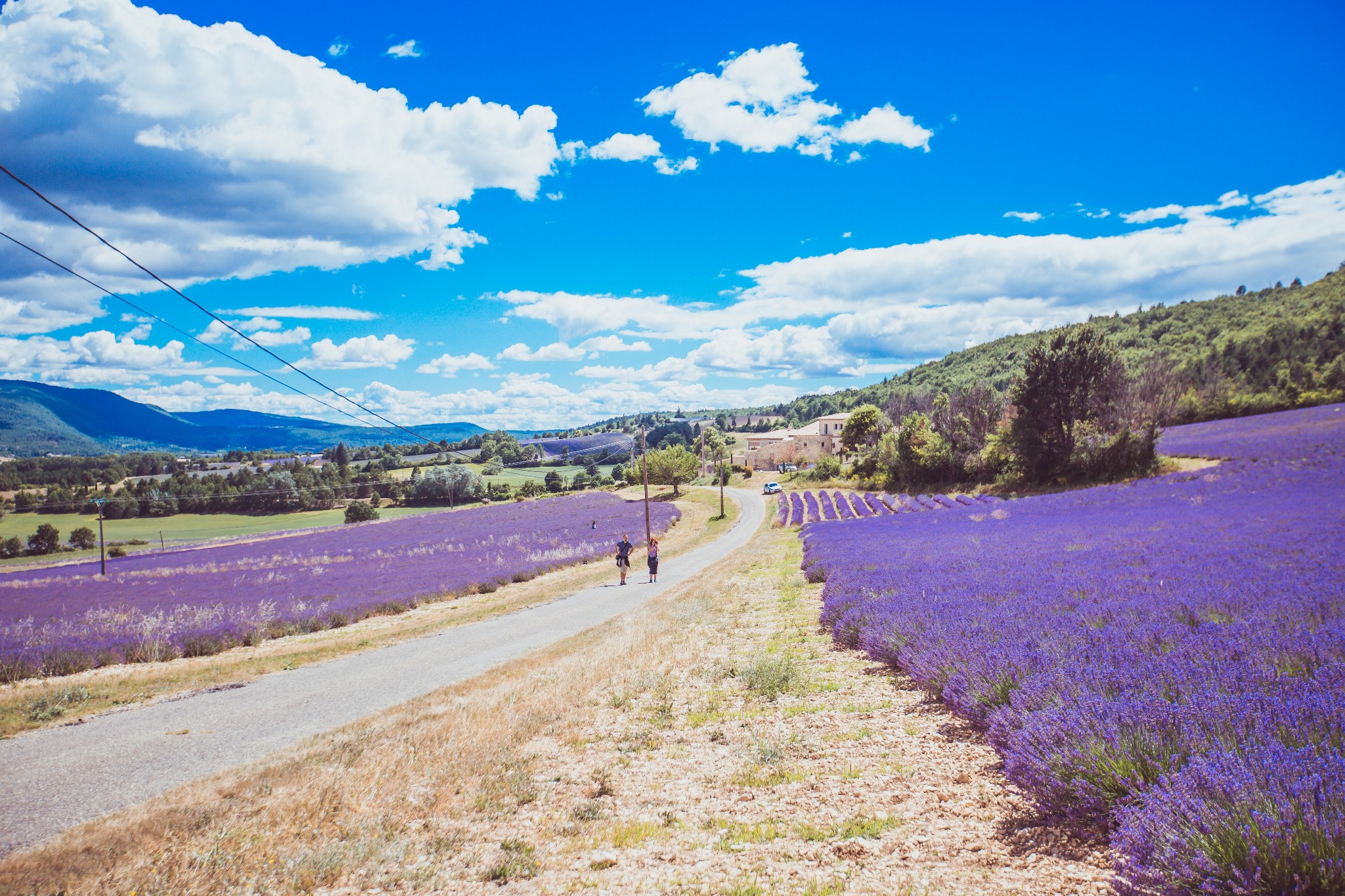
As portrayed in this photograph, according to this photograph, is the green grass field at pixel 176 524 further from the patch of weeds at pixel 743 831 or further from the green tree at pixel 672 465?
the patch of weeds at pixel 743 831

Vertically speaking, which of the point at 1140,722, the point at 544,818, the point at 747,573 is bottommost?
the point at 747,573

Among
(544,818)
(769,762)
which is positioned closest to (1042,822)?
(769,762)

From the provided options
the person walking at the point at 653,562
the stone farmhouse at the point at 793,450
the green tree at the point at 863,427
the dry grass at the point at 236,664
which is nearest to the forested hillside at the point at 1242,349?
the green tree at the point at 863,427

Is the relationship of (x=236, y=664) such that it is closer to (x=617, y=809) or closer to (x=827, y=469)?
(x=617, y=809)

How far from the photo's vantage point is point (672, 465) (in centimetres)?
8069

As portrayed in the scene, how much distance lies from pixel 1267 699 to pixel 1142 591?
5.27m

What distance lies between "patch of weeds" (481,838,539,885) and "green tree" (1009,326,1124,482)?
45.0 m

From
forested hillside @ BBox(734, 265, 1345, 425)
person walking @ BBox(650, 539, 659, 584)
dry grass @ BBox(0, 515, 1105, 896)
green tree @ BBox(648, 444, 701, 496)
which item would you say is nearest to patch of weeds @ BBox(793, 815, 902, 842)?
dry grass @ BBox(0, 515, 1105, 896)

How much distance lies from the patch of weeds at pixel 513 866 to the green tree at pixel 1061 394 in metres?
45.0

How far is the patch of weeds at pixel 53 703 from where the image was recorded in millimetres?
10648

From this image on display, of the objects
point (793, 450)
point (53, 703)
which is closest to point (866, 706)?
point (53, 703)

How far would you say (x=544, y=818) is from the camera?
5.25m

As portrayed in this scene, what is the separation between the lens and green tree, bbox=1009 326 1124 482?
38.8 m

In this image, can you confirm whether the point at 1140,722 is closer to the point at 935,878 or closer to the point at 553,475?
the point at 935,878
